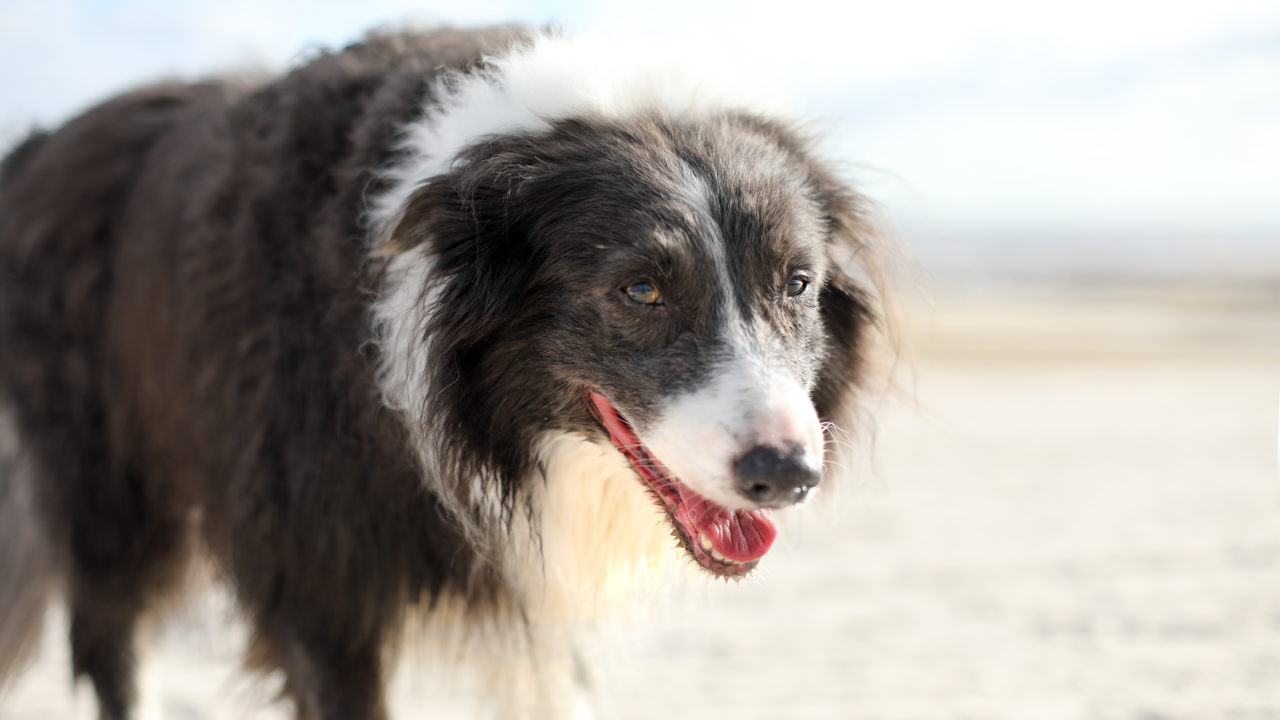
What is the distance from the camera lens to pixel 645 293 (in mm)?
2229

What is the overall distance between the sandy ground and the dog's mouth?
24cm

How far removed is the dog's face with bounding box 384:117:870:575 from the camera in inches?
85.1

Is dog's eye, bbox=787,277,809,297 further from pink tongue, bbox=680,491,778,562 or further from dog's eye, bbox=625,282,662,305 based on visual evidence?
pink tongue, bbox=680,491,778,562

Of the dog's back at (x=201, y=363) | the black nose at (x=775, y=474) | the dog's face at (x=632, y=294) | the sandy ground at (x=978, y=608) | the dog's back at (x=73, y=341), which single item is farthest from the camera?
the sandy ground at (x=978, y=608)

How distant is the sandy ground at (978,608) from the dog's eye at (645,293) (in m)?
0.77

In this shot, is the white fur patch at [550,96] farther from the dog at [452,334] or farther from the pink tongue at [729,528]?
the pink tongue at [729,528]

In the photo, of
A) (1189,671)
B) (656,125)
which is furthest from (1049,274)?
(656,125)

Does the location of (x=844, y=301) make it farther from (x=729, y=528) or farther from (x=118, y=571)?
(x=118, y=571)

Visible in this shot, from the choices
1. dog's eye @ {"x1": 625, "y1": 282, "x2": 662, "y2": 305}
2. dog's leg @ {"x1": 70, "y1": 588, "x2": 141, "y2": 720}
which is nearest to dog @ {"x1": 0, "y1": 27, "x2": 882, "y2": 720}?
dog's eye @ {"x1": 625, "y1": 282, "x2": 662, "y2": 305}

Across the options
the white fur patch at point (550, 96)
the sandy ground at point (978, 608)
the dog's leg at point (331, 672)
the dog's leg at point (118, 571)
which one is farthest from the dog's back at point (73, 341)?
the white fur patch at point (550, 96)

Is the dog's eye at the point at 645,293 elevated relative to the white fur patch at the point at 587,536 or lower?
elevated

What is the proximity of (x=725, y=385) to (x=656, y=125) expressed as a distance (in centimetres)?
79

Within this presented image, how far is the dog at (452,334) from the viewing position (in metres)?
2.22

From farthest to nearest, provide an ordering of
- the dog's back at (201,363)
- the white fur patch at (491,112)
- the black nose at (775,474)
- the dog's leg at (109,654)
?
the dog's leg at (109,654) < the dog's back at (201,363) < the white fur patch at (491,112) < the black nose at (775,474)
